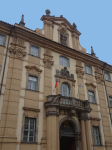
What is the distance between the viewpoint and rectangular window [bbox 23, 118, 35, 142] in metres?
11.5

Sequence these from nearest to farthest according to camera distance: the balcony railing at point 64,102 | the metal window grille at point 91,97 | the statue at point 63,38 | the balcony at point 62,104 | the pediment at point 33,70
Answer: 1. the balcony at point 62,104
2. the balcony railing at point 64,102
3. the pediment at point 33,70
4. the metal window grille at point 91,97
5. the statue at point 63,38

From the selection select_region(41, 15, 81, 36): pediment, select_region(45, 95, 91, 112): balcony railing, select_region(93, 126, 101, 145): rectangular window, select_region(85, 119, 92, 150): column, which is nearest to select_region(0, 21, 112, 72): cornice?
select_region(41, 15, 81, 36): pediment

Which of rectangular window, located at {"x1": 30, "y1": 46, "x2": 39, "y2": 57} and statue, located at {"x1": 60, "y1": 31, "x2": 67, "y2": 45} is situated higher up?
statue, located at {"x1": 60, "y1": 31, "x2": 67, "y2": 45}

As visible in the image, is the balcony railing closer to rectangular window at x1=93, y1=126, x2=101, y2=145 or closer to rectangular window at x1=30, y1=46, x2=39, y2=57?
rectangular window at x1=93, y1=126, x2=101, y2=145

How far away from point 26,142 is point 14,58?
7.30 meters

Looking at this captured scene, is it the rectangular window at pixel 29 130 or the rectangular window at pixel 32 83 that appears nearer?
the rectangular window at pixel 29 130

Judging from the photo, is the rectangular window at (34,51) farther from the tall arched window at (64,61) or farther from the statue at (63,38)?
the statue at (63,38)

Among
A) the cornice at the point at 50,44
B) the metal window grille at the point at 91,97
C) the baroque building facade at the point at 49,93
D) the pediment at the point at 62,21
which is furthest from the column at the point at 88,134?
the pediment at the point at 62,21

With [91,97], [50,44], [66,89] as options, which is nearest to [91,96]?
[91,97]

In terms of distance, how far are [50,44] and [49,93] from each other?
5.66 metres

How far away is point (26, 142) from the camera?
36.7ft

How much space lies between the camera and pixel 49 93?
556 inches

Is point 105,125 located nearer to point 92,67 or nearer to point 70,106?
point 70,106

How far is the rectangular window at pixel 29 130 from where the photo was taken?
37.8 feet
